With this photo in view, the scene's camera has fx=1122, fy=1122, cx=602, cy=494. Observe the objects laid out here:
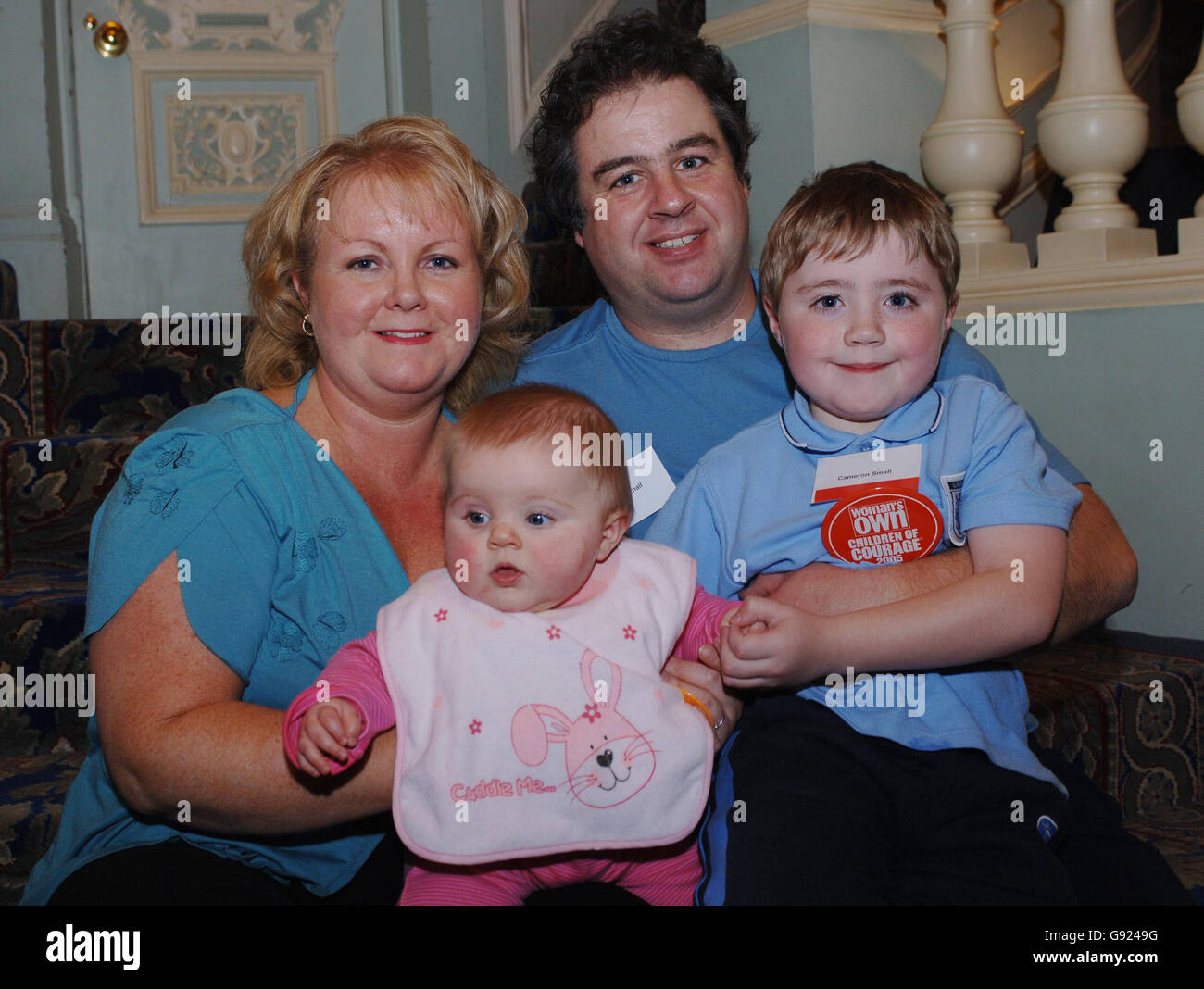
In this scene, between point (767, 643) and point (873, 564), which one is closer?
point (767, 643)

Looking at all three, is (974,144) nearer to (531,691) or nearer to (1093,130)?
(1093,130)

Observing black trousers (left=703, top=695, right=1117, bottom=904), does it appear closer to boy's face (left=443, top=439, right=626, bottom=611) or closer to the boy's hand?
the boy's hand

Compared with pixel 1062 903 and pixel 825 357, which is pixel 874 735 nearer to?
pixel 1062 903

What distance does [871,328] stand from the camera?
145cm

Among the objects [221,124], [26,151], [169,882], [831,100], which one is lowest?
[169,882]

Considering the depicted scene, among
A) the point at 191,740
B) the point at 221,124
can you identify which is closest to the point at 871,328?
the point at 191,740

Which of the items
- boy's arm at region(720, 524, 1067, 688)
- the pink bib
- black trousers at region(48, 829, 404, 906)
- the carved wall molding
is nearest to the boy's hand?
boy's arm at region(720, 524, 1067, 688)

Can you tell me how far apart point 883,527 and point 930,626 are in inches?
7.5

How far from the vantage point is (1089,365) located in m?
2.26

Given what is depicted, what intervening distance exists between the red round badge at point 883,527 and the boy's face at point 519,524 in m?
0.34

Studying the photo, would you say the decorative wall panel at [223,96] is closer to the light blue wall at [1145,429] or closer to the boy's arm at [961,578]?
the light blue wall at [1145,429]

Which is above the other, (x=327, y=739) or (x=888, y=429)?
(x=888, y=429)

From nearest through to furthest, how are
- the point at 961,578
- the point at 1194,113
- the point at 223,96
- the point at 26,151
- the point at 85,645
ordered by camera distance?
the point at 961,578 → the point at 85,645 → the point at 1194,113 → the point at 26,151 → the point at 223,96
